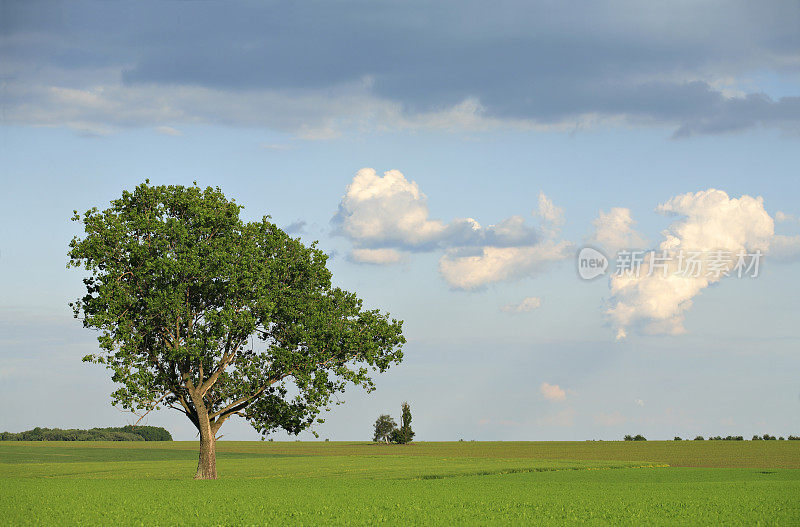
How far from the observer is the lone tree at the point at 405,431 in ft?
507

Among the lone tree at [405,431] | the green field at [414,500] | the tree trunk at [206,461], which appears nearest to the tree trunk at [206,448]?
the tree trunk at [206,461]

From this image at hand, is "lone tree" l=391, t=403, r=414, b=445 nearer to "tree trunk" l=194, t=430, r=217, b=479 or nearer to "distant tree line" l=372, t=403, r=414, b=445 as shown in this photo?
"distant tree line" l=372, t=403, r=414, b=445

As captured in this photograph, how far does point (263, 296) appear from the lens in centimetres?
5591

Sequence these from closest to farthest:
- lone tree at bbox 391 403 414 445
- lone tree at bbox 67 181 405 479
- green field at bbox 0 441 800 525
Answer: green field at bbox 0 441 800 525 → lone tree at bbox 67 181 405 479 → lone tree at bbox 391 403 414 445

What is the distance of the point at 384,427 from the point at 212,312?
362 ft

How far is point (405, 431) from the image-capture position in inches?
6152

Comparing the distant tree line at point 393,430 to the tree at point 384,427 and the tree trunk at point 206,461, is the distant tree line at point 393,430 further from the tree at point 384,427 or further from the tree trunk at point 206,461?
the tree trunk at point 206,461

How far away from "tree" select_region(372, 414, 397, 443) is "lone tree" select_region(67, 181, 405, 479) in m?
102

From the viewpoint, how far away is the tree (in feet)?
525

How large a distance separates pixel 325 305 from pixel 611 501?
2549 centimetres

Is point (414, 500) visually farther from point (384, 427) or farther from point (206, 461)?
point (384, 427)

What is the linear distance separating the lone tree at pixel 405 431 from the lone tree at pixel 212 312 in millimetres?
95530

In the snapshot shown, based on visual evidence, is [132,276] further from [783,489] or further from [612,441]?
[612,441]

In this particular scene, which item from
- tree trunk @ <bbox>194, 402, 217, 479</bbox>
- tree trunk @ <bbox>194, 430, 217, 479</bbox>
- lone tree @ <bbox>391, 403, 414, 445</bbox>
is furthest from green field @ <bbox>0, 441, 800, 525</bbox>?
lone tree @ <bbox>391, 403, 414, 445</bbox>
